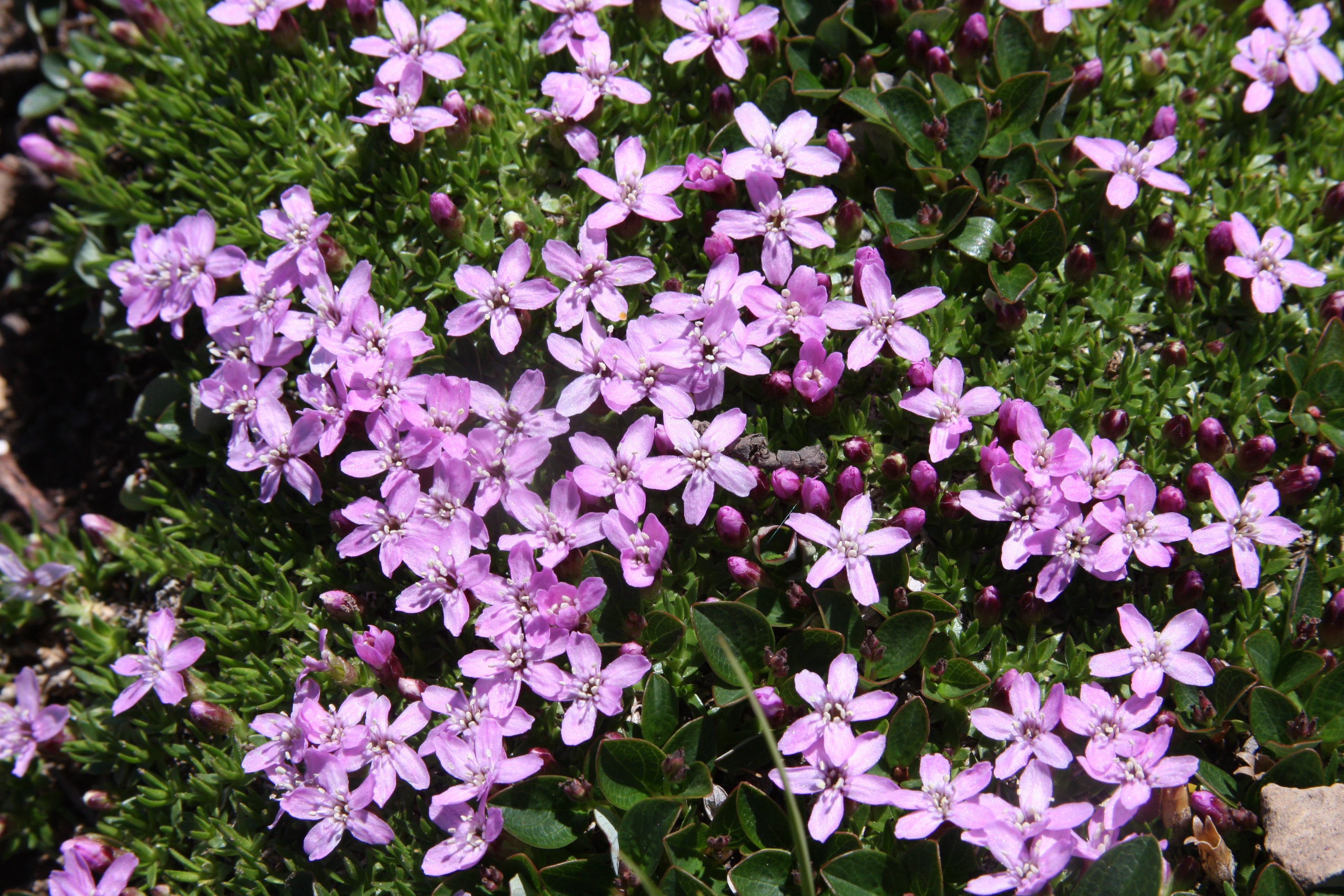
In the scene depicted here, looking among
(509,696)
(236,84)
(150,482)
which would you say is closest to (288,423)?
(150,482)

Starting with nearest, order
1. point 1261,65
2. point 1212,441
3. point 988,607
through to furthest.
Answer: point 988,607
point 1212,441
point 1261,65

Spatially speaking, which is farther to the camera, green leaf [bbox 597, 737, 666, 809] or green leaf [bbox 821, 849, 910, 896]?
green leaf [bbox 597, 737, 666, 809]

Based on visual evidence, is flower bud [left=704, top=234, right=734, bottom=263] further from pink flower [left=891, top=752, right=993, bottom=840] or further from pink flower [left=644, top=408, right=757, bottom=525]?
pink flower [left=891, top=752, right=993, bottom=840]

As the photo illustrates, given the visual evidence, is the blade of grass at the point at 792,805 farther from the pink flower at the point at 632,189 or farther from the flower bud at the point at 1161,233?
the flower bud at the point at 1161,233

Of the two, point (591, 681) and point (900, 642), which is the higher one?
point (591, 681)

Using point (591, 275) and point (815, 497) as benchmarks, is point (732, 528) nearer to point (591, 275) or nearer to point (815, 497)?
point (815, 497)

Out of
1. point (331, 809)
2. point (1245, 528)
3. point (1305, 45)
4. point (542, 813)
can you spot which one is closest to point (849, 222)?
point (1245, 528)

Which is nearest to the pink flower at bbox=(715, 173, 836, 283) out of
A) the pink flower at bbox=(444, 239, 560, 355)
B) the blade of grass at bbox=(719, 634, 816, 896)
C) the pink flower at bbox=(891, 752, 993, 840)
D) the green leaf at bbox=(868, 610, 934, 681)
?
the pink flower at bbox=(444, 239, 560, 355)

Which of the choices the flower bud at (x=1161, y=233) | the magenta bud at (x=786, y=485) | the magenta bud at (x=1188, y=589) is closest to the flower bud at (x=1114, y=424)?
the magenta bud at (x=1188, y=589)
